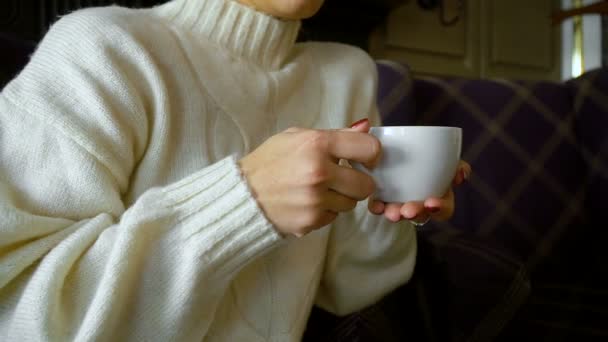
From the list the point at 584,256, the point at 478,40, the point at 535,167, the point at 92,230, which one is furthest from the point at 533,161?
the point at 478,40

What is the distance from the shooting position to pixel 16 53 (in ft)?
2.36

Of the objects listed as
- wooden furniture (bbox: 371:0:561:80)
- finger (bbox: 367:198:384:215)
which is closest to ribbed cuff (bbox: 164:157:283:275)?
finger (bbox: 367:198:384:215)

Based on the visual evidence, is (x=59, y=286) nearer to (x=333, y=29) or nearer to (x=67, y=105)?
(x=67, y=105)

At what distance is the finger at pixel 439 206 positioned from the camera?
45cm

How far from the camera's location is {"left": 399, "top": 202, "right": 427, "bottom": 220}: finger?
0.44 m

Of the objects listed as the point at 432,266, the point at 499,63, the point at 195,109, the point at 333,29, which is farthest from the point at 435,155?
the point at 499,63

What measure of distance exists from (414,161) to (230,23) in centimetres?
32

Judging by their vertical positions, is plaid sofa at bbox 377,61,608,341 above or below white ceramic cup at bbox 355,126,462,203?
below

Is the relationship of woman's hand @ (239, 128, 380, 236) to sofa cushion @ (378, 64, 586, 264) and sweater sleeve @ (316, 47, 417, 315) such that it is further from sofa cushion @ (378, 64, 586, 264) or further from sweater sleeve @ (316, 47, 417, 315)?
sofa cushion @ (378, 64, 586, 264)

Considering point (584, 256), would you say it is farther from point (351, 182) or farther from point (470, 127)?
point (351, 182)

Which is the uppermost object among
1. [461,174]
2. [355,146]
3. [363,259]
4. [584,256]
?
[355,146]

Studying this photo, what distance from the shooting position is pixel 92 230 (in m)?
0.46

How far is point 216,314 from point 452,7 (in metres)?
2.35

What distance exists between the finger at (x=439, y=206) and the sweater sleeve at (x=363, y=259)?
16cm
